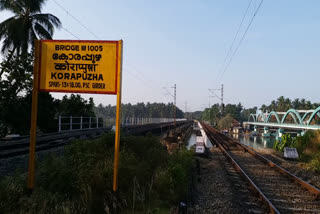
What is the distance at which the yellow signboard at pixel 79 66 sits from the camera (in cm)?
503

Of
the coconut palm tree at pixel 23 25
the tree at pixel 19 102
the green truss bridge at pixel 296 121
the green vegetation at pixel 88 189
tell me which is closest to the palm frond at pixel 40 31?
the coconut palm tree at pixel 23 25

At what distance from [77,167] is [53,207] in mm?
1708

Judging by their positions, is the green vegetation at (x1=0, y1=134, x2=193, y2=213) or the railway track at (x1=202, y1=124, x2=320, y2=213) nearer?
the green vegetation at (x1=0, y1=134, x2=193, y2=213)

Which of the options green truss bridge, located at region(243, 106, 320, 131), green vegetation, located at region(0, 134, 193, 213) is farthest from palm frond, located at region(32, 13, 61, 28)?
green truss bridge, located at region(243, 106, 320, 131)

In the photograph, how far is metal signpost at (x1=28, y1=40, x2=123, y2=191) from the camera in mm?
5016

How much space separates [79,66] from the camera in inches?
202

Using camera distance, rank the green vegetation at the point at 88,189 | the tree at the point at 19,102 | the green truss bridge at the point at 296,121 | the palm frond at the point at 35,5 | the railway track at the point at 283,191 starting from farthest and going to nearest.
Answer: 1. the green truss bridge at the point at 296,121
2. the palm frond at the point at 35,5
3. the tree at the point at 19,102
4. the railway track at the point at 283,191
5. the green vegetation at the point at 88,189

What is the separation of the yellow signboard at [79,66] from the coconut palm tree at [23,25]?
77.8ft

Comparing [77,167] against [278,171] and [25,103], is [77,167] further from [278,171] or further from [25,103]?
[25,103]

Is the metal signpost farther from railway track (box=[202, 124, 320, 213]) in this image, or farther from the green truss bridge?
the green truss bridge

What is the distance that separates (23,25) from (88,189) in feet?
Result: 85.1

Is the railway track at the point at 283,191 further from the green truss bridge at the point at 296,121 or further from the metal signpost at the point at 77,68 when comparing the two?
the green truss bridge at the point at 296,121

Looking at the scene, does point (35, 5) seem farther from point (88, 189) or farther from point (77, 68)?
point (88, 189)

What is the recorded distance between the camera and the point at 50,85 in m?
5.17
